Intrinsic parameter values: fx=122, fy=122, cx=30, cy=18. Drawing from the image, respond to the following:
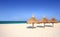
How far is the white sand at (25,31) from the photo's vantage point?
7.11 feet

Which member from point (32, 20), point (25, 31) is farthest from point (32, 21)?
point (25, 31)

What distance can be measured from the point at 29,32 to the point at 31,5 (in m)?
0.51

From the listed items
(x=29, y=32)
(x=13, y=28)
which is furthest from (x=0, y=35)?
(x=29, y=32)

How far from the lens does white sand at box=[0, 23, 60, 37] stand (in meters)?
2.17

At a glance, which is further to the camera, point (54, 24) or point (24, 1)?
point (54, 24)

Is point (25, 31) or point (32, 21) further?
point (32, 21)

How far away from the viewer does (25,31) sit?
7.50ft

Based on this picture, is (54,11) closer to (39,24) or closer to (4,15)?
(39,24)

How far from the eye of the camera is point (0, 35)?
2146 millimetres

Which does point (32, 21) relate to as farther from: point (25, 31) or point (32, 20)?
point (25, 31)

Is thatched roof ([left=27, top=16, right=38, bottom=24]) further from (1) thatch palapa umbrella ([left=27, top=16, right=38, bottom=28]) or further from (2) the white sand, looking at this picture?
(2) the white sand

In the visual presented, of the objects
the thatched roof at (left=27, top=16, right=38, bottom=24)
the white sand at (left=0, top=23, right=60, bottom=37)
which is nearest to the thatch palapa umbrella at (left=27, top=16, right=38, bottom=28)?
the thatched roof at (left=27, top=16, right=38, bottom=24)

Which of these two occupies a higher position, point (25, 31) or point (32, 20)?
point (32, 20)

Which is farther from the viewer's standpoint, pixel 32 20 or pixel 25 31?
pixel 32 20
